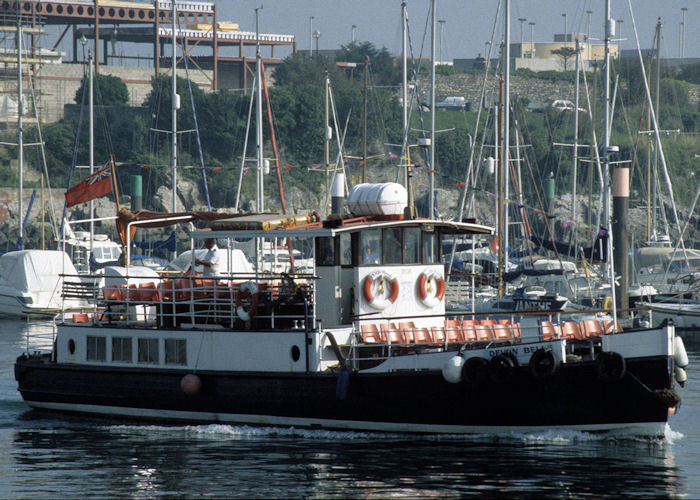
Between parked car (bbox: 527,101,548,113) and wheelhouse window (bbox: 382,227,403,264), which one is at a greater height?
parked car (bbox: 527,101,548,113)

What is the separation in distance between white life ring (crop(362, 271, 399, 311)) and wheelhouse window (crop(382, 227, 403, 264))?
38cm

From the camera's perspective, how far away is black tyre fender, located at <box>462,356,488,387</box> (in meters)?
18.4

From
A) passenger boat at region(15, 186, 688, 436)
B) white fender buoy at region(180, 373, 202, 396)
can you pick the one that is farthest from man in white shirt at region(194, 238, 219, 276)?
white fender buoy at region(180, 373, 202, 396)

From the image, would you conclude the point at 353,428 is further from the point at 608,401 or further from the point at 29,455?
the point at 29,455

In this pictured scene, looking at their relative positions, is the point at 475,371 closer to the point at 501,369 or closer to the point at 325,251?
the point at 501,369

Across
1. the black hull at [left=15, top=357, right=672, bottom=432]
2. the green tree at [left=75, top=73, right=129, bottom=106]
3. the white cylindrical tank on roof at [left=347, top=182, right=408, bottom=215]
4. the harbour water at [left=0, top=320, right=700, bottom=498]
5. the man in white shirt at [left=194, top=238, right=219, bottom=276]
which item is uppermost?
the green tree at [left=75, top=73, right=129, bottom=106]

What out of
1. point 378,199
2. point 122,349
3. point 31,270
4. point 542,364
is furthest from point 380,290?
point 31,270

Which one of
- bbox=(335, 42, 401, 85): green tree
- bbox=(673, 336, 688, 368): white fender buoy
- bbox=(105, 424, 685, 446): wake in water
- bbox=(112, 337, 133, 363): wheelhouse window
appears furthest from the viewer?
bbox=(335, 42, 401, 85): green tree

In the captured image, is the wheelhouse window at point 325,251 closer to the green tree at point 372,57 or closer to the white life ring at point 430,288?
the white life ring at point 430,288

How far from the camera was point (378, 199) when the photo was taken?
21.2m

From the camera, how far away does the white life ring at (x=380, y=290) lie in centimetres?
2077

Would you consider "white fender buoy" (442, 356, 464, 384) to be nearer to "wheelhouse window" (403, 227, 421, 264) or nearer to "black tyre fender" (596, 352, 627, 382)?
"black tyre fender" (596, 352, 627, 382)

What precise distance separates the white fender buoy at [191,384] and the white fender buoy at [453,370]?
16.7 ft

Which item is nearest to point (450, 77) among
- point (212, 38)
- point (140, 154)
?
point (212, 38)
